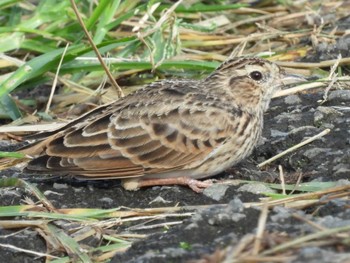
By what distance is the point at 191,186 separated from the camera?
6.67m

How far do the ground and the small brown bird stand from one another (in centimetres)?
16

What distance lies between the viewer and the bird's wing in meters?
6.66

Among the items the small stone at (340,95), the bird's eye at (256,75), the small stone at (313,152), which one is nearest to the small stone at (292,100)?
the small stone at (340,95)

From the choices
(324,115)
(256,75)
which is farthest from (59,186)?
(324,115)

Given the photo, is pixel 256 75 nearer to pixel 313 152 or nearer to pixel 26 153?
pixel 313 152

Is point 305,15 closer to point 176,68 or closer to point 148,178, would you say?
point 176,68

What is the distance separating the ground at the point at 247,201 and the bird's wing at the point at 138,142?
0.19 metres

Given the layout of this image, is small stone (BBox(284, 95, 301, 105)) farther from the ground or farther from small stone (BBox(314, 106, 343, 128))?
small stone (BBox(314, 106, 343, 128))

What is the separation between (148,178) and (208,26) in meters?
2.90

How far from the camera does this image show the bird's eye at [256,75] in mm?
7207

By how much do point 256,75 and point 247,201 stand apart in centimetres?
129

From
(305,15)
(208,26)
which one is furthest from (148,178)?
(305,15)

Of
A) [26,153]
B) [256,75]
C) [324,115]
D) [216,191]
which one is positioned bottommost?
[216,191]

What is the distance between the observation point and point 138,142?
6762 mm
